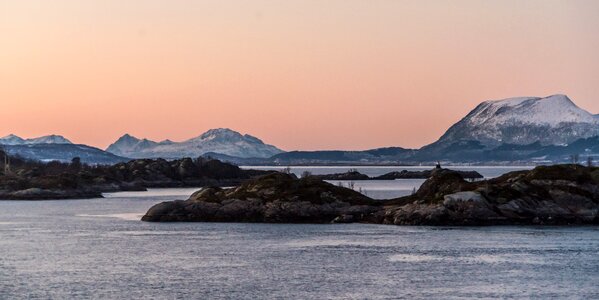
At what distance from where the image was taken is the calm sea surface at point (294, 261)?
188 feet

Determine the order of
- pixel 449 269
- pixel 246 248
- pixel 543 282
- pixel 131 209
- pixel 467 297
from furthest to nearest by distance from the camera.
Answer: pixel 131 209 → pixel 246 248 → pixel 449 269 → pixel 543 282 → pixel 467 297

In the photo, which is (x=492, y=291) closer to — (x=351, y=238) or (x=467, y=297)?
(x=467, y=297)

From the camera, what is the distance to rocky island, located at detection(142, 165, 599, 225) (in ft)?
333

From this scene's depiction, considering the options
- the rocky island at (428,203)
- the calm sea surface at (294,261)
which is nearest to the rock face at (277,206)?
the rocky island at (428,203)

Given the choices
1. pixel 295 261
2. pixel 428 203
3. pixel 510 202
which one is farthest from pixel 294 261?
pixel 510 202

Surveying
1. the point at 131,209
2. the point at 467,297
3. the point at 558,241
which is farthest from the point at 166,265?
the point at 131,209

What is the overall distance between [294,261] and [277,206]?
37614 mm

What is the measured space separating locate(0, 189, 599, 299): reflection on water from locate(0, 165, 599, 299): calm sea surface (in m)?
0.08

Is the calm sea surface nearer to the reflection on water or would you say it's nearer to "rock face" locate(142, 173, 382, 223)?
the reflection on water

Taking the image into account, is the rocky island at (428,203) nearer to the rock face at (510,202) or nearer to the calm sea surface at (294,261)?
the rock face at (510,202)

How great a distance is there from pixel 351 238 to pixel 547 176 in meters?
29.7

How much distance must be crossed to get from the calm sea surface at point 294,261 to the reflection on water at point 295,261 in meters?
0.08

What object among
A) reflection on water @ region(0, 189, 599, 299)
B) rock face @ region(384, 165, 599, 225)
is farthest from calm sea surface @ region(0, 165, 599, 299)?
rock face @ region(384, 165, 599, 225)

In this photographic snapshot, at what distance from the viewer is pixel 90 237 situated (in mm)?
93812
